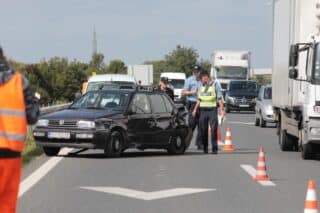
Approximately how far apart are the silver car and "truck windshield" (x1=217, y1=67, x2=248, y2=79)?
1979 centimetres

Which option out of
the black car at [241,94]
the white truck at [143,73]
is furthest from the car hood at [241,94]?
the white truck at [143,73]

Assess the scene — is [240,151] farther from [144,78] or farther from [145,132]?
[144,78]

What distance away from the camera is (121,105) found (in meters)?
18.3

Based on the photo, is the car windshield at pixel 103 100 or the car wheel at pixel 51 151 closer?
the car wheel at pixel 51 151

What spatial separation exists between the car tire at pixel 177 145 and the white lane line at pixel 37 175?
8.94 ft

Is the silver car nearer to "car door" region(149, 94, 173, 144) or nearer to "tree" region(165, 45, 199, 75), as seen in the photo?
"car door" region(149, 94, 173, 144)

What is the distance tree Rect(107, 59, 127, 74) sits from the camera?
9744 cm

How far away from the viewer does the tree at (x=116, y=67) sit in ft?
320

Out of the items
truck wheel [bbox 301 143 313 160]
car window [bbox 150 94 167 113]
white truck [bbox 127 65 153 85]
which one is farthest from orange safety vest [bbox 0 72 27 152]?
white truck [bbox 127 65 153 85]

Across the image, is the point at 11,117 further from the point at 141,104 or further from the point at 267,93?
the point at 267,93

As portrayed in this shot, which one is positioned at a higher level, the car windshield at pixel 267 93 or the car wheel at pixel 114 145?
the car windshield at pixel 267 93

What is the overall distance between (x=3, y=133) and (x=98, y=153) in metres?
13.7

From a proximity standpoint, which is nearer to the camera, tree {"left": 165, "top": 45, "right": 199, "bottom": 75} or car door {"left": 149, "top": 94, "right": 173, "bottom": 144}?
car door {"left": 149, "top": 94, "right": 173, "bottom": 144}

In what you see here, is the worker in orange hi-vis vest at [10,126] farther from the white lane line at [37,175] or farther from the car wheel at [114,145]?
the car wheel at [114,145]
